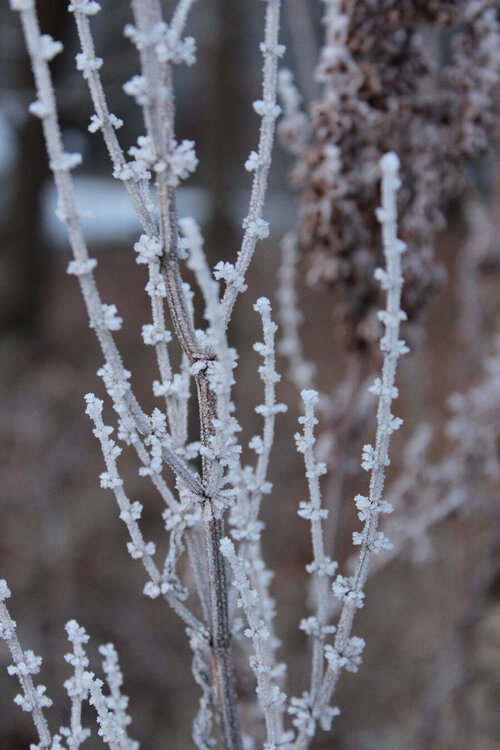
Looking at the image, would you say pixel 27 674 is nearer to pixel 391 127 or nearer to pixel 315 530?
pixel 315 530

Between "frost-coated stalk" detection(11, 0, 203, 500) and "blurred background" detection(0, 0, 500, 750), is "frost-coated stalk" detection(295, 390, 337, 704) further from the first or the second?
"blurred background" detection(0, 0, 500, 750)

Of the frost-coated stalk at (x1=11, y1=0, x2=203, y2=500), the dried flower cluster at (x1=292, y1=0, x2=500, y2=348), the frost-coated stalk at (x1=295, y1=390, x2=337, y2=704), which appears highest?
the dried flower cluster at (x1=292, y1=0, x2=500, y2=348)

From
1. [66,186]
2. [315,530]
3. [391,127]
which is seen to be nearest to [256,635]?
[315,530]

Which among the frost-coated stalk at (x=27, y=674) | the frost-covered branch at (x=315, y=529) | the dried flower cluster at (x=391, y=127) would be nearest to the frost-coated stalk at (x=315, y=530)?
the frost-covered branch at (x=315, y=529)


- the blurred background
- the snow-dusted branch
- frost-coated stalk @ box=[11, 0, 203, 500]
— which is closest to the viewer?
frost-coated stalk @ box=[11, 0, 203, 500]

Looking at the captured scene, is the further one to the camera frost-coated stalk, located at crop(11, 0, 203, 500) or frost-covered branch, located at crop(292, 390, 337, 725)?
frost-covered branch, located at crop(292, 390, 337, 725)

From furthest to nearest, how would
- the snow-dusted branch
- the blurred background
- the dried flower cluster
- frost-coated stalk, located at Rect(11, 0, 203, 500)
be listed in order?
the blurred background → the dried flower cluster → the snow-dusted branch → frost-coated stalk, located at Rect(11, 0, 203, 500)

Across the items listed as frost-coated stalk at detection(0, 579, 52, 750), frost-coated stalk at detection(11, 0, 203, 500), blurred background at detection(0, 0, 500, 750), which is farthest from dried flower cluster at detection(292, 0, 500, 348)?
frost-coated stalk at detection(0, 579, 52, 750)

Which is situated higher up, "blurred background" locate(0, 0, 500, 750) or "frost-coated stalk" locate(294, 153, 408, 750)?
"blurred background" locate(0, 0, 500, 750)

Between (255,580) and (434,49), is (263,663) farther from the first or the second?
(434,49)
